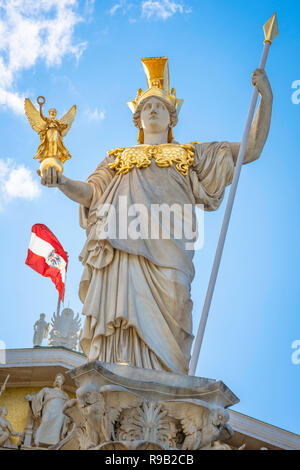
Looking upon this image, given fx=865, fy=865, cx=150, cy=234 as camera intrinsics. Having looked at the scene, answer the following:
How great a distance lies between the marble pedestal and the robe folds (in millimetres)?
784

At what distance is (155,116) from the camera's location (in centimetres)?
1109

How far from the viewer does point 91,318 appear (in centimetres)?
920

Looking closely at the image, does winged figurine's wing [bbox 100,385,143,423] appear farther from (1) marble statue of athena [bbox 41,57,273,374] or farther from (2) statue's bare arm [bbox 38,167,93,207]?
(2) statue's bare arm [bbox 38,167,93,207]

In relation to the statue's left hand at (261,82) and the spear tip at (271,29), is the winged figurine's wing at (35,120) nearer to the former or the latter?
the statue's left hand at (261,82)

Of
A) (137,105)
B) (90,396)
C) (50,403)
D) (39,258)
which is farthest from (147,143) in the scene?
(39,258)

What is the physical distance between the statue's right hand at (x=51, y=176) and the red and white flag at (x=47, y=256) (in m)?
15.9

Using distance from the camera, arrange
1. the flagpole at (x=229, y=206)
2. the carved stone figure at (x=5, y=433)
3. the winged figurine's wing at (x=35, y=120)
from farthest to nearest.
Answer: the carved stone figure at (x=5, y=433)
the winged figurine's wing at (x=35, y=120)
the flagpole at (x=229, y=206)

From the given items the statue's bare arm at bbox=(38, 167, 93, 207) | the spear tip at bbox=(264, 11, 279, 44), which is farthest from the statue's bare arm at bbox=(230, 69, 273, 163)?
the statue's bare arm at bbox=(38, 167, 93, 207)

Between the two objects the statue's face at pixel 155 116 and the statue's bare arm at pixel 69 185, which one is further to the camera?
the statue's face at pixel 155 116

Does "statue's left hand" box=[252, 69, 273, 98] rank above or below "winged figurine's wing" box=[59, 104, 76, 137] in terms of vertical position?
above

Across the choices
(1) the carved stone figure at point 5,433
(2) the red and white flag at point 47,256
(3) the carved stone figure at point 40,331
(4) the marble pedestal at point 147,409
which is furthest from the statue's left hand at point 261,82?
(2) the red and white flag at point 47,256

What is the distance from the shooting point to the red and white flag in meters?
25.5

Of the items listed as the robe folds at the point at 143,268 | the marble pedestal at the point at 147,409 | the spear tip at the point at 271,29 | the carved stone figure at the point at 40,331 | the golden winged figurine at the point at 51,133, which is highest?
the carved stone figure at the point at 40,331

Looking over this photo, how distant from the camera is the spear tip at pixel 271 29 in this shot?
10758mm
